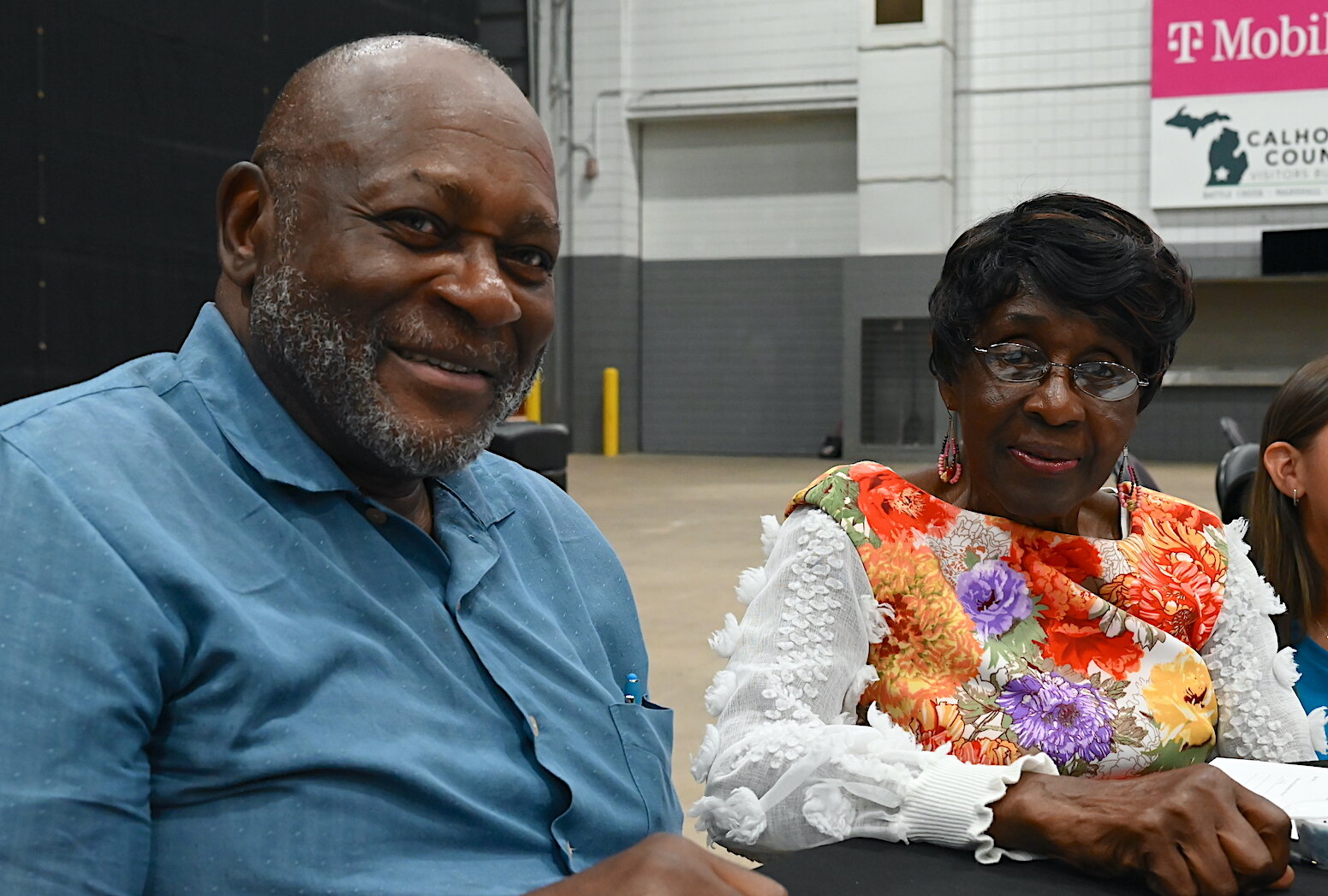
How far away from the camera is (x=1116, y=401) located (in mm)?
1423

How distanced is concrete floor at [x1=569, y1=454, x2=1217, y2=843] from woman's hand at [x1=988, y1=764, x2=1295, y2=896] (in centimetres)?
187

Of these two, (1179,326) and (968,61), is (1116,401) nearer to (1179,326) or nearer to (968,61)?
(1179,326)

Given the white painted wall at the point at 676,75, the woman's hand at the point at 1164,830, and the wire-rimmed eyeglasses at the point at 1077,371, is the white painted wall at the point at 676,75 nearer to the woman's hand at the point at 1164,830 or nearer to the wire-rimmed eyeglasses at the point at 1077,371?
the wire-rimmed eyeglasses at the point at 1077,371

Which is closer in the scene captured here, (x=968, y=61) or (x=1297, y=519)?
(x=1297, y=519)

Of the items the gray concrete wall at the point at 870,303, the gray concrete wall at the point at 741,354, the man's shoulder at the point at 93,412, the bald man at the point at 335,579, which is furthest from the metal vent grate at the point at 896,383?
the man's shoulder at the point at 93,412

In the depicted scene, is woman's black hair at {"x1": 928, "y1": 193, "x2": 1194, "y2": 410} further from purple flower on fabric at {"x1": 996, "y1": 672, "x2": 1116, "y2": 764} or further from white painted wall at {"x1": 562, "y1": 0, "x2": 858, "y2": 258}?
white painted wall at {"x1": 562, "y1": 0, "x2": 858, "y2": 258}

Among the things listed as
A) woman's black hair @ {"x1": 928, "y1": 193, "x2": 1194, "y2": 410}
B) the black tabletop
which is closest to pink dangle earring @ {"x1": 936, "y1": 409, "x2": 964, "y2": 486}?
woman's black hair @ {"x1": 928, "y1": 193, "x2": 1194, "y2": 410}

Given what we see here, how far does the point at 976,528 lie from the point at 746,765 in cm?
39

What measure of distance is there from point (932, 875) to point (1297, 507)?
1243mm

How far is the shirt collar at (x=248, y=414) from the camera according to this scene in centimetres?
97

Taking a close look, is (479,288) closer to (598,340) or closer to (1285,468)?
(1285,468)

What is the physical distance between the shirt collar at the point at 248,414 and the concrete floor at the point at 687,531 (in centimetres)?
210

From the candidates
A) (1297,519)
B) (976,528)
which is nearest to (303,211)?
(976,528)

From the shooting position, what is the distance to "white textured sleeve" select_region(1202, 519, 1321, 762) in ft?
4.82
